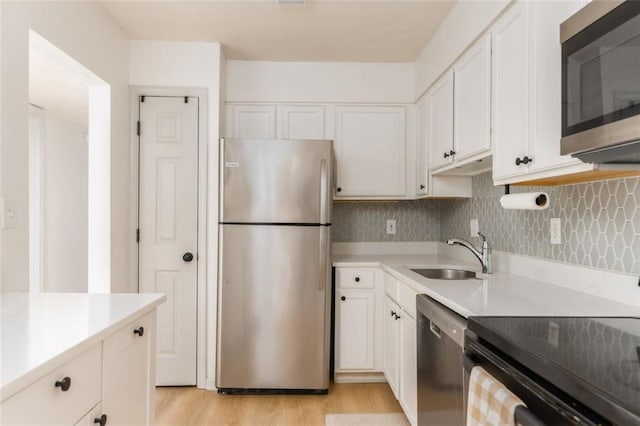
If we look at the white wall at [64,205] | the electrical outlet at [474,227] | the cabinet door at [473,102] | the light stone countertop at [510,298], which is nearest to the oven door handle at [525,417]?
the light stone countertop at [510,298]

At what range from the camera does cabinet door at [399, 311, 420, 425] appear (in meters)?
1.92

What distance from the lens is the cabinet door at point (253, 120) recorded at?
3.03m

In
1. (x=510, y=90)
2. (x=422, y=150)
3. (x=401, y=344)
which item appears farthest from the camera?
(x=422, y=150)

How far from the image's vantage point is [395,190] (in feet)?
9.96

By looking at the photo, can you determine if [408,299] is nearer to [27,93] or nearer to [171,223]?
[171,223]

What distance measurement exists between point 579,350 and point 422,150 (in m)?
2.09

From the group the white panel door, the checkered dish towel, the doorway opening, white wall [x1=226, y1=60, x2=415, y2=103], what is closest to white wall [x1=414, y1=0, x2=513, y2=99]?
white wall [x1=226, y1=60, x2=415, y2=103]

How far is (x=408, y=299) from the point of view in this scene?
2.06 metres

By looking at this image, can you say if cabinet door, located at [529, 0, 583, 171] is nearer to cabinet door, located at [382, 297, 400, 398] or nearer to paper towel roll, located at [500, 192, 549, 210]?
paper towel roll, located at [500, 192, 549, 210]

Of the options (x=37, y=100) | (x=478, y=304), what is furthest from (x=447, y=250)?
(x=37, y=100)

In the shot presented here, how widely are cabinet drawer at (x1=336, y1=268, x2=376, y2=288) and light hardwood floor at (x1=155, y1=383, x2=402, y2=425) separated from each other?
722 mm

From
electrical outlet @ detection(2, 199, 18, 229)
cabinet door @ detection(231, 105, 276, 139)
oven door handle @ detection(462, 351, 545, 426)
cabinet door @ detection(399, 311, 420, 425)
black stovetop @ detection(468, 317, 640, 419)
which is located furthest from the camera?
cabinet door @ detection(231, 105, 276, 139)

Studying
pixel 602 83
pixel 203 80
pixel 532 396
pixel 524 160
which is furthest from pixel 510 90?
pixel 203 80

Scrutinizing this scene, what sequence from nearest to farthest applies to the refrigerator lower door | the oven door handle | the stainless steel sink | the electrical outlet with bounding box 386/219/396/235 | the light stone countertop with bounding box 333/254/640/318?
the oven door handle < the light stone countertop with bounding box 333/254/640/318 < the stainless steel sink < the refrigerator lower door < the electrical outlet with bounding box 386/219/396/235
